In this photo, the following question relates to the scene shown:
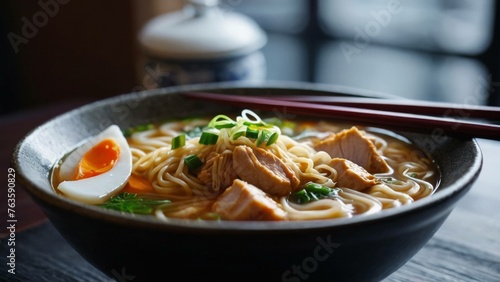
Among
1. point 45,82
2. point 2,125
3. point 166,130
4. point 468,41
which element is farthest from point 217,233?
point 45,82

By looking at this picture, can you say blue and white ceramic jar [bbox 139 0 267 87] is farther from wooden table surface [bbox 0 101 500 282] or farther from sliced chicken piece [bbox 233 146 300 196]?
sliced chicken piece [bbox 233 146 300 196]

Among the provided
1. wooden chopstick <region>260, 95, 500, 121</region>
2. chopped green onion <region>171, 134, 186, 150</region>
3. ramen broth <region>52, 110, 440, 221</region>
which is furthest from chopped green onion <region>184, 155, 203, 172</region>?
wooden chopstick <region>260, 95, 500, 121</region>

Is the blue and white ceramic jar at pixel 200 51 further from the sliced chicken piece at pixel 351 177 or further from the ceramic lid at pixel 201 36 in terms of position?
the sliced chicken piece at pixel 351 177

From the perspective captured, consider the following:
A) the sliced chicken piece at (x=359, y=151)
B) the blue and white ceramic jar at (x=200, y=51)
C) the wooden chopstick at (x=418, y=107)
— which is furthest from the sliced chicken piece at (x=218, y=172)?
the blue and white ceramic jar at (x=200, y=51)

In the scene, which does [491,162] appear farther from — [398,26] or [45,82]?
[45,82]

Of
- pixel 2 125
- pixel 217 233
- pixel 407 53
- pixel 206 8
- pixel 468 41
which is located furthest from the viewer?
pixel 407 53
